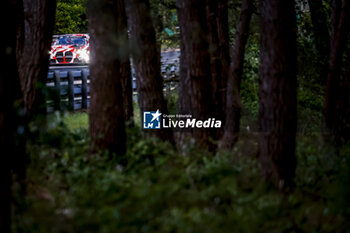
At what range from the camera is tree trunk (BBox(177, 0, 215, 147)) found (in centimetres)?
912

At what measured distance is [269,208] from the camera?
601 centimetres

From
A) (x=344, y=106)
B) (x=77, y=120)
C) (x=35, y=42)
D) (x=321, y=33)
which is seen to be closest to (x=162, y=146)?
(x=35, y=42)

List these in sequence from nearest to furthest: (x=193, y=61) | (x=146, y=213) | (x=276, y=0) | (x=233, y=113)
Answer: (x=146, y=213)
(x=276, y=0)
(x=193, y=61)
(x=233, y=113)

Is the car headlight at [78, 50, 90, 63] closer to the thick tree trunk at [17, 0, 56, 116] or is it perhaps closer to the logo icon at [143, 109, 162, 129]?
the thick tree trunk at [17, 0, 56, 116]

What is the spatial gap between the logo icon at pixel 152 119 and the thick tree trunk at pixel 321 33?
10.4 metres

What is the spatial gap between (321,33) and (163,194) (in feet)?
48.6

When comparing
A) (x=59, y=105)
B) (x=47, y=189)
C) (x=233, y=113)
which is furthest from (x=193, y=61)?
(x=47, y=189)

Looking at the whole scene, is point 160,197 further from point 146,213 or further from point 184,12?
point 184,12

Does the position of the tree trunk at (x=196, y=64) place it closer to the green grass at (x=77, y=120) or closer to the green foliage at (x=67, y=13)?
the green grass at (x=77, y=120)

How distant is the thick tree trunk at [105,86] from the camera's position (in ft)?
26.1

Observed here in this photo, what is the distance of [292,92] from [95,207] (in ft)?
10.4

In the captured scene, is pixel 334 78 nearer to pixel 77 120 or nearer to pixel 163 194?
pixel 163 194

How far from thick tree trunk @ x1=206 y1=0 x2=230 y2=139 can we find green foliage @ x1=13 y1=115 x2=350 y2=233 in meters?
2.67

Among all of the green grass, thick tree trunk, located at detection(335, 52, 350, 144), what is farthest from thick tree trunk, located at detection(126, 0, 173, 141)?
the green grass
